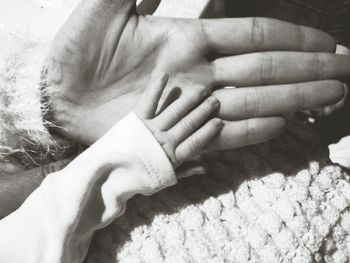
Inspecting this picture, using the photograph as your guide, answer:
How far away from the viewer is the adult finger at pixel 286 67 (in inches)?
23.3

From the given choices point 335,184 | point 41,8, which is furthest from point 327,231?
point 41,8

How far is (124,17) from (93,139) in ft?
0.68

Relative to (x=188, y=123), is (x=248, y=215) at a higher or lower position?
lower

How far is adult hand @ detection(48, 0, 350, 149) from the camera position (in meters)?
0.58

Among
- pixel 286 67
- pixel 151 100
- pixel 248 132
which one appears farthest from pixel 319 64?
pixel 151 100

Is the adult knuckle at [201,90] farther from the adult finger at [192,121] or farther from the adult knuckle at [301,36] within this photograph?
the adult knuckle at [301,36]

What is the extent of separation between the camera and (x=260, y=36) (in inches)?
23.7

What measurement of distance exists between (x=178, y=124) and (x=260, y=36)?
7.5 inches

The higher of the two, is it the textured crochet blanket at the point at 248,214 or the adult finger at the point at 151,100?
the adult finger at the point at 151,100

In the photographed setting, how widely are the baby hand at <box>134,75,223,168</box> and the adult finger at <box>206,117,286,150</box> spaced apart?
2 cm

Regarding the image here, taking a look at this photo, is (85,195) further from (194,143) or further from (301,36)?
(301,36)

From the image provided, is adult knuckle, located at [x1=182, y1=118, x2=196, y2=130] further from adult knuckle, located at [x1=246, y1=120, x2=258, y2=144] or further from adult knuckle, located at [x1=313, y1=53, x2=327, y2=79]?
adult knuckle, located at [x1=313, y1=53, x2=327, y2=79]

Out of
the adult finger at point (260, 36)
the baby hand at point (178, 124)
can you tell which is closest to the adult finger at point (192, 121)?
the baby hand at point (178, 124)

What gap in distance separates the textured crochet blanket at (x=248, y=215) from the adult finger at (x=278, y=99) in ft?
0.20
